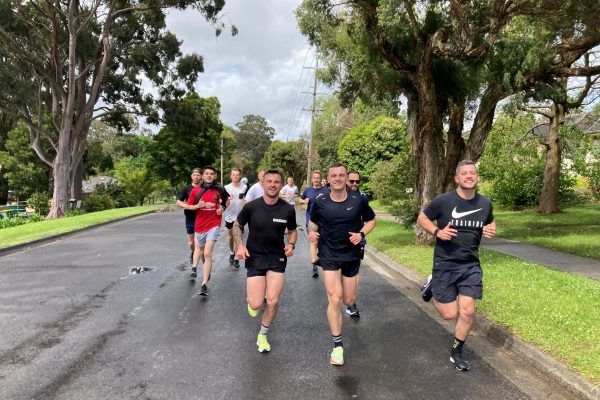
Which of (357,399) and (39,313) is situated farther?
(39,313)

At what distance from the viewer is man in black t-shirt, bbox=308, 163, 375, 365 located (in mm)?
4762

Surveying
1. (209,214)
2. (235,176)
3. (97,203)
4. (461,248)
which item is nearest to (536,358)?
(461,248)

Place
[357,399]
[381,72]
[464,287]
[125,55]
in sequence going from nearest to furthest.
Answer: [357,399]
[464,287]
[381,72]
[125,55]

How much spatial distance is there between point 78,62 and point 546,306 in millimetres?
28634

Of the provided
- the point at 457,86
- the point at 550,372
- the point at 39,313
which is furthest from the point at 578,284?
the point at 39,313

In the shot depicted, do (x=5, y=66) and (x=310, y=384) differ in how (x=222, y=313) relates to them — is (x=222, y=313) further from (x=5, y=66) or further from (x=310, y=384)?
(x=5, y=66)

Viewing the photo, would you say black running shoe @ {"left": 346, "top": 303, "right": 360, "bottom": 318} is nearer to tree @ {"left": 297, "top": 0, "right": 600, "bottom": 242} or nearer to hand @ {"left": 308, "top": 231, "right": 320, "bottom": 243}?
hand @ {"left": 308, "top": 231, "right": 320, "bottom": 243}

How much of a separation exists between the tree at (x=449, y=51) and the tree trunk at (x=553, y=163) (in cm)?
900

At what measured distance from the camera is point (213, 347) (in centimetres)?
511

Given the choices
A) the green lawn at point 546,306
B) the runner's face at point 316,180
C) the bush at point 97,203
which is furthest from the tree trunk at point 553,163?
the bush at point 97,203

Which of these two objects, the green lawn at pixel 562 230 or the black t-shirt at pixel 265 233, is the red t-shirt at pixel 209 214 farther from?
the green lawn at pixel 562 230

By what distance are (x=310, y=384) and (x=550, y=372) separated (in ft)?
7.23

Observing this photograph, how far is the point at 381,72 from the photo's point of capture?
44.8 ft

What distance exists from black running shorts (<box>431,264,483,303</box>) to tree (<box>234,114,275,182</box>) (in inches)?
4107
